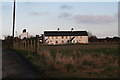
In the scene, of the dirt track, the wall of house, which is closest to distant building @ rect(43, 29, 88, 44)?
the wall of house

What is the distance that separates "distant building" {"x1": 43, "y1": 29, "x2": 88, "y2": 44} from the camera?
12012cm

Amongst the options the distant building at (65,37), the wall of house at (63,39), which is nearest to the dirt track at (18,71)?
the distant building at (65,37)

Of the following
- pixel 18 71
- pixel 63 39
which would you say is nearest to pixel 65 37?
pixel 63 39

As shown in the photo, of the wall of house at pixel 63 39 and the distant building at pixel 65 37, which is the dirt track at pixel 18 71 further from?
the wall of house at pixel 63 39

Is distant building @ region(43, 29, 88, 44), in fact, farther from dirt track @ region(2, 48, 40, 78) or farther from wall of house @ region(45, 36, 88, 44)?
dirt track @ region(2, 48, 40, 78)

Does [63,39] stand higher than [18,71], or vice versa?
[63,39]

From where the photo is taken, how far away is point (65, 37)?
402ft

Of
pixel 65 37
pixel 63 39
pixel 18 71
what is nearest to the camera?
pixel 18 71

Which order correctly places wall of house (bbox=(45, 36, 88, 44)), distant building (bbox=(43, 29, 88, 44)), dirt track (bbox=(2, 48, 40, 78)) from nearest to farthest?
dirt track (bbox=(2, 48, 40, 78)) → wall of house (bbox=(45, 36, 88, 44)) → distant building (bbox=(43, 29, 88, 44))

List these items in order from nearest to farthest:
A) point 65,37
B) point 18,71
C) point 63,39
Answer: point 18,71 → point 63,39 → point 65,37

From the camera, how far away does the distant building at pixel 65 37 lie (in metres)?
120

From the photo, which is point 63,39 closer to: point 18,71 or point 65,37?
point 65,37

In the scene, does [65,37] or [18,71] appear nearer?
[18,71]

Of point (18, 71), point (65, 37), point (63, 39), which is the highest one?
point (65, 37)
